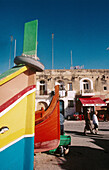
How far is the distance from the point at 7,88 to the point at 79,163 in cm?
276

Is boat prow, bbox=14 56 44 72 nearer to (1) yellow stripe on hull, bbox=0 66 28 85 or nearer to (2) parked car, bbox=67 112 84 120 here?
(1) yellow stripe on hull, bbox=0 66 28 85

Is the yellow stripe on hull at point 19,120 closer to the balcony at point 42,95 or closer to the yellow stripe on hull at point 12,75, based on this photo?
the yellow stripe on hull at point 12,75

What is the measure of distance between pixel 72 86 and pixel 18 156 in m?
16.0

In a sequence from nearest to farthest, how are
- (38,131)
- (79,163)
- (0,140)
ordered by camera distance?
1. (0,140)
2. (79,163)
3. (38,131)

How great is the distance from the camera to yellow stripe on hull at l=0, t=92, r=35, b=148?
1.65m

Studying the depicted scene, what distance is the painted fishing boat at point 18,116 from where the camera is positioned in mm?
1639

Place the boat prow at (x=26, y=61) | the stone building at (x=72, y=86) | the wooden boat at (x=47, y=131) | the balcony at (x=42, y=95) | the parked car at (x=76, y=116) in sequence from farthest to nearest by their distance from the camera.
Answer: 1. the balcony at (x=42, y=95)
2. the stone building at (x=72, y=86)
3. the parked car at (x=76, y=116)
4. the wooden boat at (x=47, y=131)
5. the boat prow at (x=26, y=61)

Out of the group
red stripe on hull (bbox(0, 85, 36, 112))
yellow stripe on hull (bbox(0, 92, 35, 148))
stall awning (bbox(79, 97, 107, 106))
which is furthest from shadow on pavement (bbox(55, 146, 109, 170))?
stall awning (bbox(79, 97, 107, 106))

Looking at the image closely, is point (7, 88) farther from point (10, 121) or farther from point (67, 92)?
point (67, 92)

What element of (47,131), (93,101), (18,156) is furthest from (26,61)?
(93,101)

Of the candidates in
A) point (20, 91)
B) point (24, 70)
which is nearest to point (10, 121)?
point (20, 91)

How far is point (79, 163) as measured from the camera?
289cm

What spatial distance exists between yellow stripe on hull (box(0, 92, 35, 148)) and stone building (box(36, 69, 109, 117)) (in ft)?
48.2

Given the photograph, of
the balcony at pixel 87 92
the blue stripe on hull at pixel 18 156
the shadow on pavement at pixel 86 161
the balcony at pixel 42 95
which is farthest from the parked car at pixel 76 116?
the blue stripe on hull at pixel 18 156
